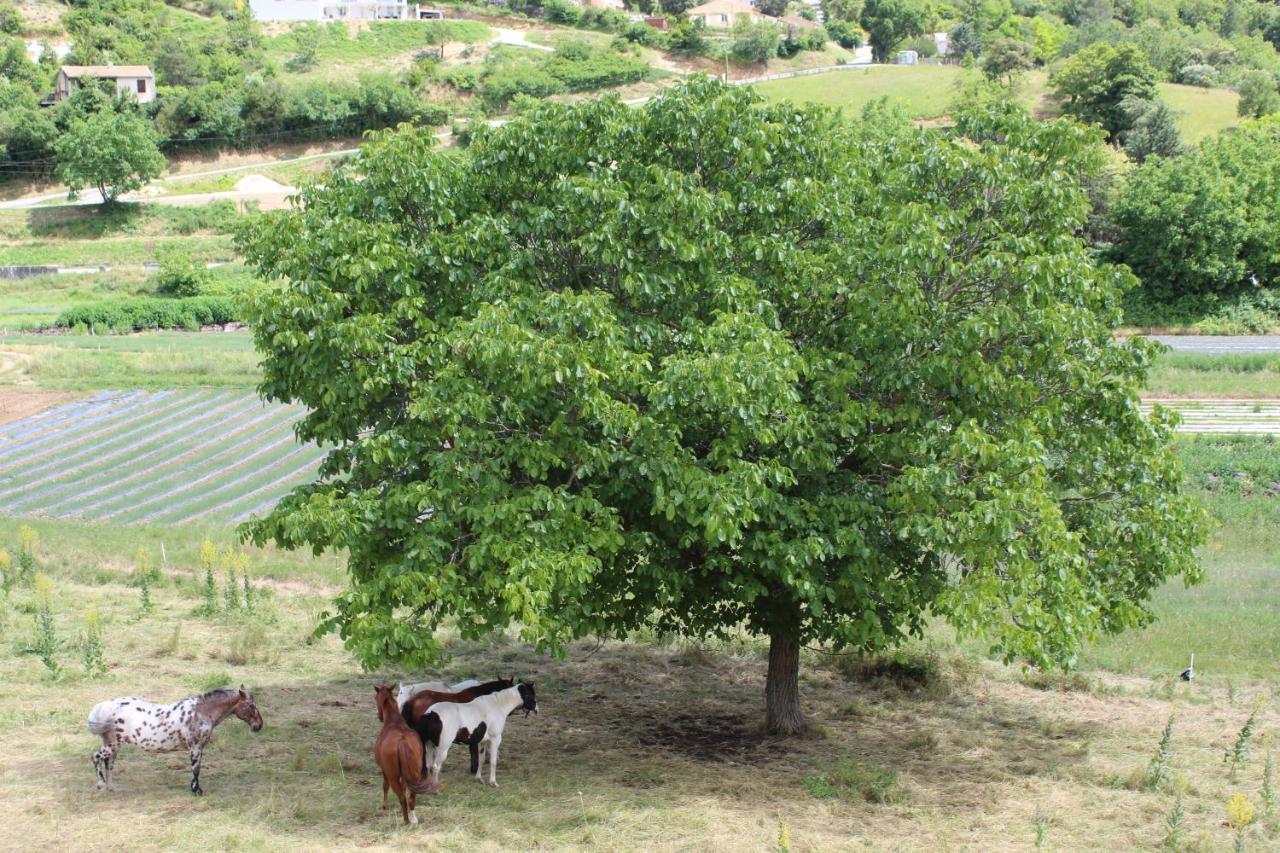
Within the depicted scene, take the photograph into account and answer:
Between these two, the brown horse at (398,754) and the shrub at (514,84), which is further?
the shrub at (514,84)

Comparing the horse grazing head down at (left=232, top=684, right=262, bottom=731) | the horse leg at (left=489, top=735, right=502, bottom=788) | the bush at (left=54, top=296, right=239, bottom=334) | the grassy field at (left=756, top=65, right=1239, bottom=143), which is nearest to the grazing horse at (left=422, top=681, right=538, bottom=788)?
the horse leg at (left=489, top=735, right=502, bottom=788)

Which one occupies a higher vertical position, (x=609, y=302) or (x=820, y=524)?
(x=609, y=302)

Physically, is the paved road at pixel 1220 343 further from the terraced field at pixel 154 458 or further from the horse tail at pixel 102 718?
the horse tail at pixel 102 718

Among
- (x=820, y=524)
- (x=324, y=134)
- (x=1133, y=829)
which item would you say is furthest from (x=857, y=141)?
(x=324, y=134)

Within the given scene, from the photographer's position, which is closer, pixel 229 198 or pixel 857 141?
pixel 857 141

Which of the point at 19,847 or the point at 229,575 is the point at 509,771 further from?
the point at 229,575

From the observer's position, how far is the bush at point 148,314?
58.4 m

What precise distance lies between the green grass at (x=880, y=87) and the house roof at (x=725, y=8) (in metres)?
35.2

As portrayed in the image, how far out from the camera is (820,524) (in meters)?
13.7

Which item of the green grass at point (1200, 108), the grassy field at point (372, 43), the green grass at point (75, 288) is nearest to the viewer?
the green grass at point (75, 288)

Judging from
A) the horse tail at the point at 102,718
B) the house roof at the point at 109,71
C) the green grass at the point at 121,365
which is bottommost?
the green grass at the point at 121,365

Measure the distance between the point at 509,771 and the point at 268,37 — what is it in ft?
441

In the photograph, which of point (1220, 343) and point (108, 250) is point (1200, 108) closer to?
point (1220, 343)

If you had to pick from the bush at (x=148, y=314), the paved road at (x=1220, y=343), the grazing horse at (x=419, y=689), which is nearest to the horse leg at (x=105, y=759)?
the grazing horse at (x=419, y=689)
